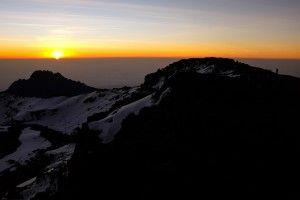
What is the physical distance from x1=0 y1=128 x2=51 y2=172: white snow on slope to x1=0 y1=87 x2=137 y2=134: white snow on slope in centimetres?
1095

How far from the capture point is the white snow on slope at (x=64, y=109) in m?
138

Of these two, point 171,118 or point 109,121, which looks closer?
point 171,118

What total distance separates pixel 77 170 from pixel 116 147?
6743 mm

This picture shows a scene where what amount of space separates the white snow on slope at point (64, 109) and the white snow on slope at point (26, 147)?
10.9 meters

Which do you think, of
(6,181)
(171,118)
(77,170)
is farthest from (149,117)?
(6,181)

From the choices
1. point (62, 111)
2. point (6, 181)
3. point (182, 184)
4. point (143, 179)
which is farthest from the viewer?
point (62, 111)

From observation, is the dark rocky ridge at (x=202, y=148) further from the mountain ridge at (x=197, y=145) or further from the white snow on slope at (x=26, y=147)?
the white snow on slope at (x=26, y=147)

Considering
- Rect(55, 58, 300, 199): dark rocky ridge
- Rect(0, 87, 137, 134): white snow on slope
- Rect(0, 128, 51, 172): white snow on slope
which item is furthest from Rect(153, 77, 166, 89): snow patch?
Rect(0, 128, 51, 172): white snow on slope

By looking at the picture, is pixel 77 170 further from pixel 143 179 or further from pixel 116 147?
pixel 143 179

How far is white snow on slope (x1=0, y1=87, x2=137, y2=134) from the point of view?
138 meters

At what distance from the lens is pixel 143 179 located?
36.2 m

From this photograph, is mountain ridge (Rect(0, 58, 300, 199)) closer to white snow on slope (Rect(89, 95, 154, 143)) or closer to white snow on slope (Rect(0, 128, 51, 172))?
white snow on slope (Rect(89, 95, 154, 143))

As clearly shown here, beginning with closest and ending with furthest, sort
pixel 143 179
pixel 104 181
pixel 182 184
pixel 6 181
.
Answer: pixel 182 184
pixel 143 179
pixel 104 181
pixel 6 181

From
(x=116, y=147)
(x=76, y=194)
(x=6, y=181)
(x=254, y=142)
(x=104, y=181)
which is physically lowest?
(x=6, y=181)
